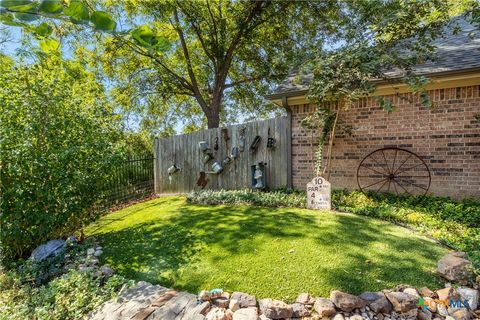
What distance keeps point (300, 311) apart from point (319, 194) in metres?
2.56

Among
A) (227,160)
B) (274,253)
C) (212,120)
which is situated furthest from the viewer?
(212,120)

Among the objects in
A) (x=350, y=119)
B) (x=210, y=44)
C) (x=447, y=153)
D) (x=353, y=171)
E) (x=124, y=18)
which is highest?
(x=124, y=18)

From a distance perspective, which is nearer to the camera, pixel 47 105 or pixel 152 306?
pixel 152 306

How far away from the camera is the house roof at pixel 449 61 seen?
4.57m

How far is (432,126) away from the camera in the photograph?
16.3 ft

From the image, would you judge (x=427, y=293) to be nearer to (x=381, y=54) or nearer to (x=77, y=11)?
(x=77, y=11)

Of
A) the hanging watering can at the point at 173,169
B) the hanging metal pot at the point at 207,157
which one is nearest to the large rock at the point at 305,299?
the hanging metal pot at the point at 207,157

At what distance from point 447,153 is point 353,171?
5.38 feet

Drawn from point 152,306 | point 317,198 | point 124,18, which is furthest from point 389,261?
point 124,18

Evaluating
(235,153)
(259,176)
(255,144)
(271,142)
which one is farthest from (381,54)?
(235,153)

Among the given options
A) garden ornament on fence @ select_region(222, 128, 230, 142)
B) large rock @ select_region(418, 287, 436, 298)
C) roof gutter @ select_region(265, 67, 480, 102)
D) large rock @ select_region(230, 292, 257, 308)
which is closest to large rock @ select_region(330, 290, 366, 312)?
large rock @ select_region(418, 287, 436, 298)

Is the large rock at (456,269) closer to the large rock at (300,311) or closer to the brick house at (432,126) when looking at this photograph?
the large rock at (300,311)

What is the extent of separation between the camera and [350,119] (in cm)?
567

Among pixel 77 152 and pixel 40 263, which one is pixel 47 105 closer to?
pixel 77 152
